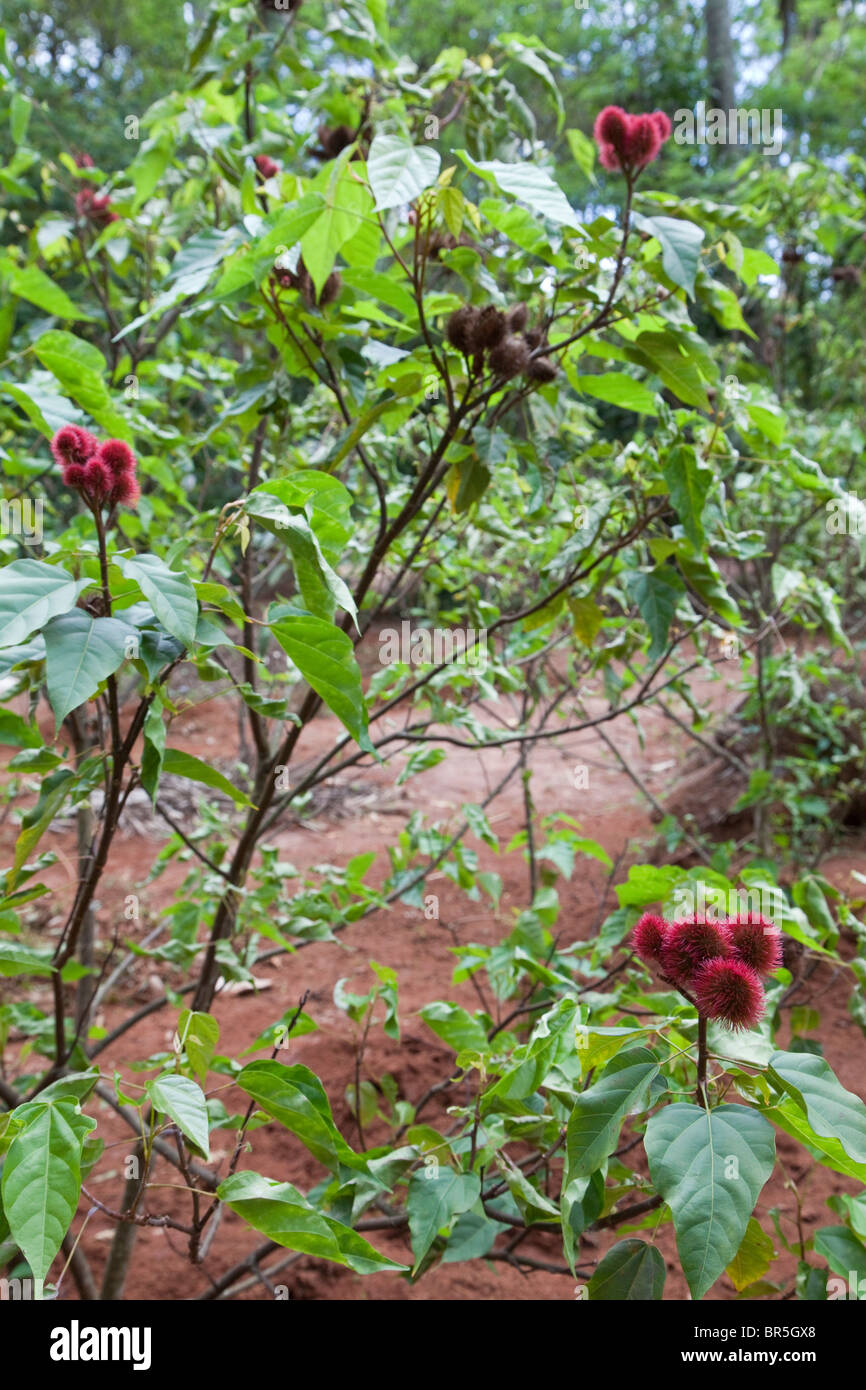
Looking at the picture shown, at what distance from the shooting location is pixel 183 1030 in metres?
0.86

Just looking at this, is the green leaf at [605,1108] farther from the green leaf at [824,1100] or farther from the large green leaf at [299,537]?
the large green leaf at [299,537]

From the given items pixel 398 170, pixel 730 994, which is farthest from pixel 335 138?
pixel 730 994

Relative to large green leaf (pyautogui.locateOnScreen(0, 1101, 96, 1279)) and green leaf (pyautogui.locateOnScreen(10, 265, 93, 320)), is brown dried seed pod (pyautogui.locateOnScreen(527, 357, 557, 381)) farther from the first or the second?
large green leaf (pyautogui.locateOnScreen(0, 1101, 96, 1279))

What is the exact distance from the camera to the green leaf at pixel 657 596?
1321 millimetres

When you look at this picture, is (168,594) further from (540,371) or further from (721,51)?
(721,51)

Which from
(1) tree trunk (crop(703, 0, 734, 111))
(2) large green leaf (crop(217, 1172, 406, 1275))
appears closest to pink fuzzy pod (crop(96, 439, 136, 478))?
(2) large green leaf (crop(217, 1172, 406, 1275))

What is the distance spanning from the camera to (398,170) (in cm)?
92

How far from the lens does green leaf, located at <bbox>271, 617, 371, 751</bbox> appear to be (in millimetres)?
809

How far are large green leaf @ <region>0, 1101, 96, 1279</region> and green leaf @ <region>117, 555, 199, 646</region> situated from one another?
1.33 feet

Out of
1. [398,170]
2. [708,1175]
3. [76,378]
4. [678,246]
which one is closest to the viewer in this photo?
[708,1175]

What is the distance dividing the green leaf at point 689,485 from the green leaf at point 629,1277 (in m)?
0.82

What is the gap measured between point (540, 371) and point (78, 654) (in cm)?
78
